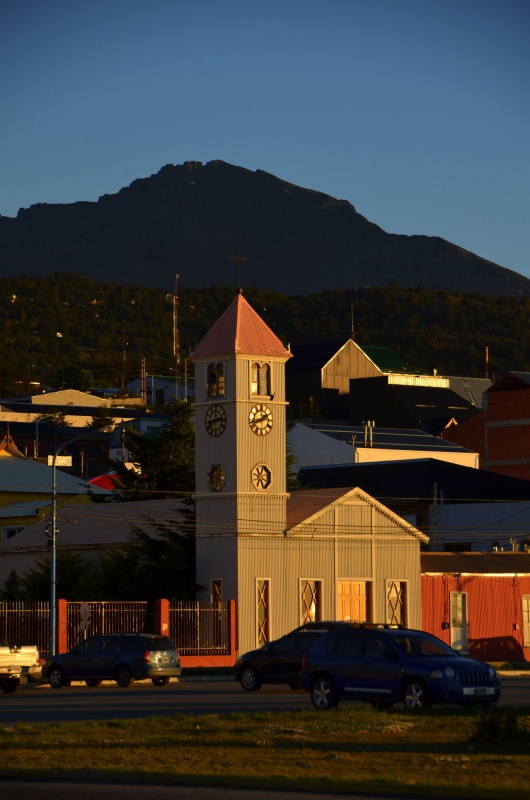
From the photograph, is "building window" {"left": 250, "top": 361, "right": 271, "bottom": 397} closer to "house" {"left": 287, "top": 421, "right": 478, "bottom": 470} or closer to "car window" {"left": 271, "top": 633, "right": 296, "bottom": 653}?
"car window" {"left": 271, "top": 633, "right": 296, "bottom": 653}

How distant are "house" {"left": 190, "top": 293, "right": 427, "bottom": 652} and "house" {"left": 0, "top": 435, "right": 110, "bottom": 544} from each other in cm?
1637

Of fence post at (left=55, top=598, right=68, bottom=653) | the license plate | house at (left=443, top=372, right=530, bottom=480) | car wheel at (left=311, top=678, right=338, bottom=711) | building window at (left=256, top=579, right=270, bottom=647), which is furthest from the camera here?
house at (left=443, top=372, right=530, bottom=480)

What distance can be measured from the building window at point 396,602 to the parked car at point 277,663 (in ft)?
62.1

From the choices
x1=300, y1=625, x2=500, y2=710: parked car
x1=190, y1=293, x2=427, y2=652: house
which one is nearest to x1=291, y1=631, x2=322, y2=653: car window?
x1=300, y1=625, x2=500, y2=710: parked car

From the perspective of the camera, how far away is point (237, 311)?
53219 millimetres

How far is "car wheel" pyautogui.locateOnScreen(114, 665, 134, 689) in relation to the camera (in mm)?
37969

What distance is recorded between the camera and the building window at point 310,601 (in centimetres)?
5219

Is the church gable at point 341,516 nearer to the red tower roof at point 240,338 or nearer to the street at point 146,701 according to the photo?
the red tower roof at point 240,338

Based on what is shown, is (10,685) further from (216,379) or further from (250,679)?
(216,379)

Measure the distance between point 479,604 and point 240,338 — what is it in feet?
46.7

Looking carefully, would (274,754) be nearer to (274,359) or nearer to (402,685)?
(402,685)

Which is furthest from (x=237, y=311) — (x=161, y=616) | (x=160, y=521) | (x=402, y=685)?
(x=402, y=685)

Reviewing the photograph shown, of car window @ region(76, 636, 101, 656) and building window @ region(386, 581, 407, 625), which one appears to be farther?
building window @ region(386, 581, 407, 625)

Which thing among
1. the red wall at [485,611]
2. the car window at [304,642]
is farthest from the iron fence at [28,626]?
the red wall at [485,611]
